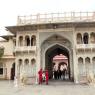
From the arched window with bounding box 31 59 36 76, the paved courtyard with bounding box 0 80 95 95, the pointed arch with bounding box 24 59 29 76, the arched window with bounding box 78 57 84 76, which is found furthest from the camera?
the pointed arch with bounding box 24 59 29 76

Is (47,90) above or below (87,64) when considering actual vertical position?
below

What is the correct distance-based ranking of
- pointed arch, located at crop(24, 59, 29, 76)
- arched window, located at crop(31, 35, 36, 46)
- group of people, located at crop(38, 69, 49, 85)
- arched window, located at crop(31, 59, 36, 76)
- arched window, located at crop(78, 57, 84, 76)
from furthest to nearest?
arched window, located at crop(31, 35, 36, 46), pointed arch, located at crop(24, 59, 29, 76), arched window, located at crop(31, 59, 36, 76), arched window, located at crop(78, 57, 84, 76), group of people, located at crop(38, 69, 49, 85)

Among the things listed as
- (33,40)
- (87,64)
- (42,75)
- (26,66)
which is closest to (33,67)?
(26,66)

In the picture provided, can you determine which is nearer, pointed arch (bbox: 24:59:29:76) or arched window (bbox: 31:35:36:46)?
pointed arch (bbox: 24:59:29:76)

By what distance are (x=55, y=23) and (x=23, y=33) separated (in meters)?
4.54

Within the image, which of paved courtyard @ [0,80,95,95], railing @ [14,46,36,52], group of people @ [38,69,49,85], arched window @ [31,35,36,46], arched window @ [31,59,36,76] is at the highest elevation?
arched window @ [31,35,36,46]

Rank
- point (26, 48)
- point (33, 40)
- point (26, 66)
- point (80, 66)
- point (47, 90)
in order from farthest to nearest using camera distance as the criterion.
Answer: point (33, 40)
point (26, 66)
point (26, 48)
point (80, 66)
point (47, 90)

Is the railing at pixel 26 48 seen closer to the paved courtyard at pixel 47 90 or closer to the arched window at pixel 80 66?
the arched window at pixel 80 66

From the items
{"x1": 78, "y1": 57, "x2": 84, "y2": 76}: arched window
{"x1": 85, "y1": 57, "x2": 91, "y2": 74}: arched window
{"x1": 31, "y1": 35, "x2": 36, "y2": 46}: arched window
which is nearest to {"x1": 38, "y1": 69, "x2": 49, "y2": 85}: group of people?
{"x1": 78, "y1": 57, "x2": 84, "y2": 76}: arched window

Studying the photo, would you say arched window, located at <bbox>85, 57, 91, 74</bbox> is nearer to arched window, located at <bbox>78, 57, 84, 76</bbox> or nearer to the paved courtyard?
arched window, located at <bbox>78, 57, 84, 76</bbox>

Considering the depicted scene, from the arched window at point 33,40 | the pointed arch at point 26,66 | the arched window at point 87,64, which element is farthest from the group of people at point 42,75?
the arched window at point 87,64

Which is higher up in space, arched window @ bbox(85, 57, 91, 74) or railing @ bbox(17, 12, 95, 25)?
railing @ bbox(17, 12, 95, 25)

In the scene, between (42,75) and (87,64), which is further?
(87,64)

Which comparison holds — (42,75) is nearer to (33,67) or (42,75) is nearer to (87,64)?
(33,67)
